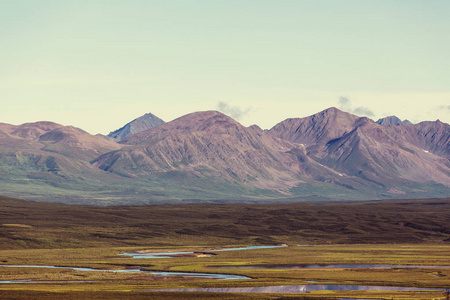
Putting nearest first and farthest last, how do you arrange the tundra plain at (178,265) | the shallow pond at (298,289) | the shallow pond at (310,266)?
the tundra plain at (178,265) < the shallow pond at (298,289) < the shallow pond at (310,266)

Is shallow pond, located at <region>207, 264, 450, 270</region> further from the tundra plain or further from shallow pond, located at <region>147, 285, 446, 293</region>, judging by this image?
shallow pond, located at <region>147, 285, 446, 293</region>

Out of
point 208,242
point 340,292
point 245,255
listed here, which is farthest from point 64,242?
point 340,292

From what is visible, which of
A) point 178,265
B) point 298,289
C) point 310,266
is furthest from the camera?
point 178,265

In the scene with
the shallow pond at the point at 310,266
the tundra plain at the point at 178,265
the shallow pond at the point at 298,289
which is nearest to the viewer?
the tundra plain at the point at 178,265

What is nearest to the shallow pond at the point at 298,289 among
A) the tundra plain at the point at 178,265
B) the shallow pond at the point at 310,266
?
the tundra plain at the point at 178,265

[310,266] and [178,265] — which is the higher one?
[310,266]

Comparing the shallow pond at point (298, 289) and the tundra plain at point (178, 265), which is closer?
the tundra plain at point (178, 265)

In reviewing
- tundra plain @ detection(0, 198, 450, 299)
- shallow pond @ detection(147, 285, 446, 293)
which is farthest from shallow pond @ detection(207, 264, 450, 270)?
shallow pond @ detection(147, 285, 446, 293)

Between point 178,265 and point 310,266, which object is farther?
point 178,265

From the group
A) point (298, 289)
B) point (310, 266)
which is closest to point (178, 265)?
point (310, 266)

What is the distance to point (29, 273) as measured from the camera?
374ft

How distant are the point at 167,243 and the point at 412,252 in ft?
214

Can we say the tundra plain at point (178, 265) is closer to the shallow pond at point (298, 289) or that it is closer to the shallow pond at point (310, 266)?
the shallow pond at point (298, 289)

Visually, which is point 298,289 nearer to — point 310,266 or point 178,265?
point 310,266
